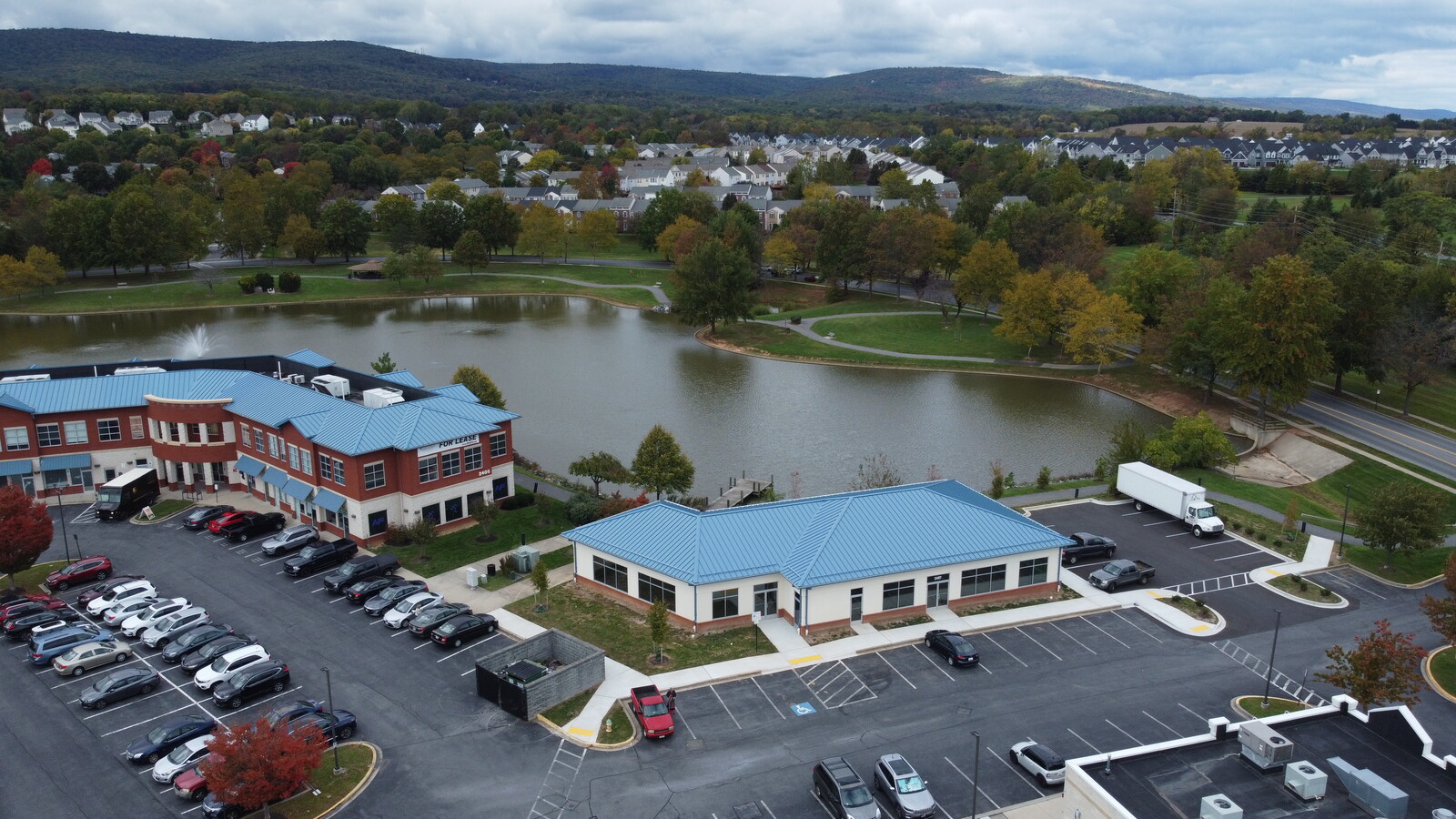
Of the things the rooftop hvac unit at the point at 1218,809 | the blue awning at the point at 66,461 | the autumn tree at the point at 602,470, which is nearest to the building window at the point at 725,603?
the autumn tree at the point at 602,470

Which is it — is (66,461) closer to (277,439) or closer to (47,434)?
(47,434)

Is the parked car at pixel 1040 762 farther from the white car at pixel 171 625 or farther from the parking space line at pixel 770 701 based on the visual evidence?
the white car at pixel 171 625

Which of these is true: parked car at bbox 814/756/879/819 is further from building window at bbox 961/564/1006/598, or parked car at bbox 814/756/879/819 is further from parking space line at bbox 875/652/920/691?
building window at bbox 961/564/1006/598

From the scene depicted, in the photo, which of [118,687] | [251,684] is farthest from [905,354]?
[118,687]

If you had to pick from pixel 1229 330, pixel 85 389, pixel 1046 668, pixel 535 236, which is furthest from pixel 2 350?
pixel 1229 330

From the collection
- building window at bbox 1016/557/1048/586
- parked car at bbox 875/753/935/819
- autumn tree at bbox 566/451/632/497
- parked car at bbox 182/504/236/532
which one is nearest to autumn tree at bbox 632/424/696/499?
autumn tree at bbox 566/451/632/497

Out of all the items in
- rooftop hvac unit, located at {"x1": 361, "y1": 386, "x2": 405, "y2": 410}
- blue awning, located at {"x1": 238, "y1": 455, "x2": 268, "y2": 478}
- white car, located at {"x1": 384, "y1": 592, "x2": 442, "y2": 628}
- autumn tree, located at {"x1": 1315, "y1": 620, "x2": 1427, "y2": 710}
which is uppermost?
rooftop hvac unit, located at {"x1": 361, "y1": 386, "x2": 405, "y2": 410}

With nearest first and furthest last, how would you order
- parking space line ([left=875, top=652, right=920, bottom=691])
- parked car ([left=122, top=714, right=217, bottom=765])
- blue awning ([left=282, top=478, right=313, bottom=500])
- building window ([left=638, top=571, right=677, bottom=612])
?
parked car ([left=122, top=714, right=217, bottom=765])
parking space line ([left=875, top=652, right=920, bottom=691])
building window ([left=638, top=571, right=677, bottom=612])
blue awning ([left=282, top=478, right=313, bottom=500])

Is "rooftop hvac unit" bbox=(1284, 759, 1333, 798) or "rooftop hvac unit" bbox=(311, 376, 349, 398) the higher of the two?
"rooftop hvac unit" bbox=(311, 376, 349, 398)
